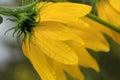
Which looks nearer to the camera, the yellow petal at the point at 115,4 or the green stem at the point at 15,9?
A: the green stem at the point at 15,9

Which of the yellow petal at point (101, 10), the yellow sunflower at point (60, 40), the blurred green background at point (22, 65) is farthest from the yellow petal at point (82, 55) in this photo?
the blurred green background at point (22, 65)

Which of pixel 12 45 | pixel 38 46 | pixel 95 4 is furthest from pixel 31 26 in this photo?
pixel 12 45

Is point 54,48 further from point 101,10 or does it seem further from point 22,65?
point 22,65

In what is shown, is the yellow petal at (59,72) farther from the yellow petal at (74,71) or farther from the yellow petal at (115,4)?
the yellow petal at (115,4)

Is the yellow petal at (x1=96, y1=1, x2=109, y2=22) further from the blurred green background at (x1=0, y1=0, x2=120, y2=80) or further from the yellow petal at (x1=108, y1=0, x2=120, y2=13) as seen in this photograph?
the blurred green background at (x1=0, y1=0, x2=120, y2=80)

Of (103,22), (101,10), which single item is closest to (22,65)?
(101,10)

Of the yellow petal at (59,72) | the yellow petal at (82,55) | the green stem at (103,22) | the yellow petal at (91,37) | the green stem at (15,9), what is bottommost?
the yellow petal at (59,72)
